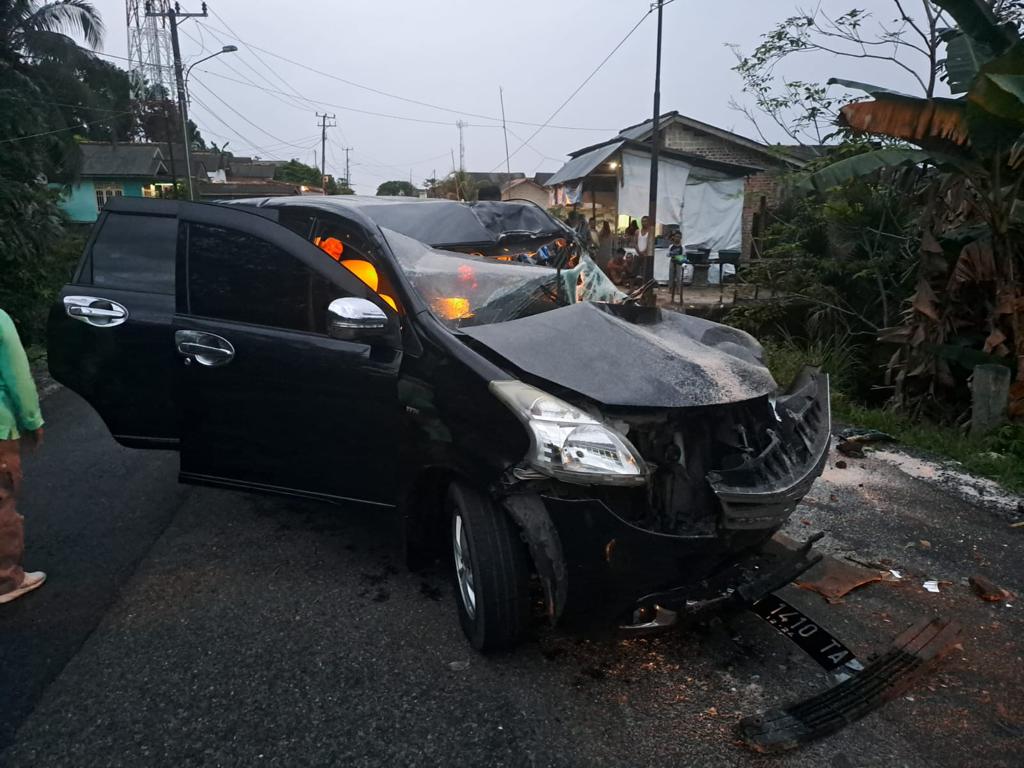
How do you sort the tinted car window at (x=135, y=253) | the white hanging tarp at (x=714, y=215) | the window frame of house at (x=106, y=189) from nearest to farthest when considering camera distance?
the tinted car window at (x=135, y=253), the white hanging tarp at (x=714, y=215), the window frame of house at (x=106, y=189)

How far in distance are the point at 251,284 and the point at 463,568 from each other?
6.31ft

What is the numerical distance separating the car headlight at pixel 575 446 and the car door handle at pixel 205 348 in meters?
1.81

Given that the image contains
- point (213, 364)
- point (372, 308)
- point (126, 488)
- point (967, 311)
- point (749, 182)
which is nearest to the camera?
point (372, 308)

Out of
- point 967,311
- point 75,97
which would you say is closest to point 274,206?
point 967,311

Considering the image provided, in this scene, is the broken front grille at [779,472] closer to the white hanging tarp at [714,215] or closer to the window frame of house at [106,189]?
the white hanging tarp at [714,215]

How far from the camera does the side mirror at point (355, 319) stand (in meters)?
3.21

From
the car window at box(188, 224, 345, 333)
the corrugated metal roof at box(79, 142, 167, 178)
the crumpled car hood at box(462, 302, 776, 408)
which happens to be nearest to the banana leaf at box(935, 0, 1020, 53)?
the crumpled car hood at box(462, 302, 776, 408)

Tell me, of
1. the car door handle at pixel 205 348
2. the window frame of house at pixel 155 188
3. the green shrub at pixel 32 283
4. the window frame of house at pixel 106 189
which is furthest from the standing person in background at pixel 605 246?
the window frame of house at pixel 106 189

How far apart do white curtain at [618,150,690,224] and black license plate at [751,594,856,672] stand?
14.3m

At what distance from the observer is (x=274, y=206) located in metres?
4.26

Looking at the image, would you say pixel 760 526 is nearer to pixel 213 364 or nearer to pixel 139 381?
pixel 213 364

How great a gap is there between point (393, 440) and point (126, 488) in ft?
9.11

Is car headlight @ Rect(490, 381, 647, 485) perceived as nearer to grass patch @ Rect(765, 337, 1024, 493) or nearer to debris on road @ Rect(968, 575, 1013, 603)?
debris on road @ Rect(968, 575, 1013, 603)

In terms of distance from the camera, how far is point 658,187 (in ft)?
54.5
